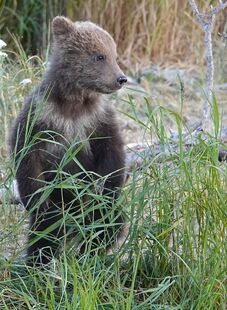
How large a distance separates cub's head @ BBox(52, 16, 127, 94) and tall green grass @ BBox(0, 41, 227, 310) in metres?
0.60

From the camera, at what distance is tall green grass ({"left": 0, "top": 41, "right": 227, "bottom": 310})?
4.15 meters

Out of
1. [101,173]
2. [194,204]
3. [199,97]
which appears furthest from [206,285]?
[199,97]

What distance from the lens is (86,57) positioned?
A: 512cm

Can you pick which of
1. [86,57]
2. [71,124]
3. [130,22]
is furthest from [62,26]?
[130,22]

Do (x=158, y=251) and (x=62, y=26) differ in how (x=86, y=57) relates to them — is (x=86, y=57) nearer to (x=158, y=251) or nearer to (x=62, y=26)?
(x=62, y=26)

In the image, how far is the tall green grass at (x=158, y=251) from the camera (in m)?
4.15

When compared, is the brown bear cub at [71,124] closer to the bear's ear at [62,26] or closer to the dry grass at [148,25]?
the bear's ear at [62,26]

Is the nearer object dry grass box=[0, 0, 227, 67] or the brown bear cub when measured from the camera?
the brown bear cub

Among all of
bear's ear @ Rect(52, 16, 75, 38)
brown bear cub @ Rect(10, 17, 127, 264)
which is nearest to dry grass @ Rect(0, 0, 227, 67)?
bear's ear @ Rect(52, 16, 75, 38)

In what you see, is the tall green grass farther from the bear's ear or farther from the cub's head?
A: the bear's ear

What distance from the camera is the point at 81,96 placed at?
16.8ft

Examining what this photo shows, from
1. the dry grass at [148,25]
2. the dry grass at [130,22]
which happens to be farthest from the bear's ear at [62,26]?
the dry grass at [148,25]

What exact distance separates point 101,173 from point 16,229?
825mm

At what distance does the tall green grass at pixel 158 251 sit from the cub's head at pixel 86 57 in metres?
0.60
